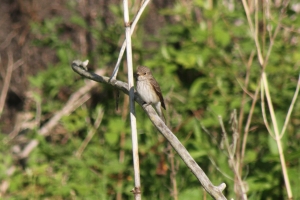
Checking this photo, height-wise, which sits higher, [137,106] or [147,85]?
[137,106]

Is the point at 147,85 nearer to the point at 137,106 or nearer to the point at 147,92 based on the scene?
the point at 147,92

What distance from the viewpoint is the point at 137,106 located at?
572cm

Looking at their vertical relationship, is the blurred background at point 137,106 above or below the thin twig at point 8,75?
below

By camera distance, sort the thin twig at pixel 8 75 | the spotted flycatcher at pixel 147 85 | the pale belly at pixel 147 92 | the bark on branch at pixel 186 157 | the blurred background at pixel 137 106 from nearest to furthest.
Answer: the bark on branch at pixel 186 157
the pale belly at pixel 147 92
the spotted flycatcher at pixel 147 85
the blurred background at pixel 137 106
the thin twig at pixel 8 75

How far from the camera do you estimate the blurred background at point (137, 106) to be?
201 inches

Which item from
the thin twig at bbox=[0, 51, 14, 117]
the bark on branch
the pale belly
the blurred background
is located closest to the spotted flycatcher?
the pale belly

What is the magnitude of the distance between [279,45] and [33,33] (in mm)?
2892

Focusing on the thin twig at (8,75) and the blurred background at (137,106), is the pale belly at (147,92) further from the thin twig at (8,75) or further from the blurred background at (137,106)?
the thin twig at (8,75)

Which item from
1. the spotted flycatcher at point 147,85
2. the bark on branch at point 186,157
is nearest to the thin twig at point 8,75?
the spotted flycatcher at point 147,85

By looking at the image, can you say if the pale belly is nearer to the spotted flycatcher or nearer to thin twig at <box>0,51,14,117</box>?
the spotted flycatcher

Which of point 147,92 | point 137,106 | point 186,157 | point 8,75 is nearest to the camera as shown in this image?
point 186,157

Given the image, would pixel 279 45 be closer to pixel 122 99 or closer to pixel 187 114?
pixel 187 114

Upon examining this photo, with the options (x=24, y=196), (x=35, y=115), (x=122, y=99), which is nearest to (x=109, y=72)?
(x=122, y=99)

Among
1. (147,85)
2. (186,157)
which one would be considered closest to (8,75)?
(147,85)
